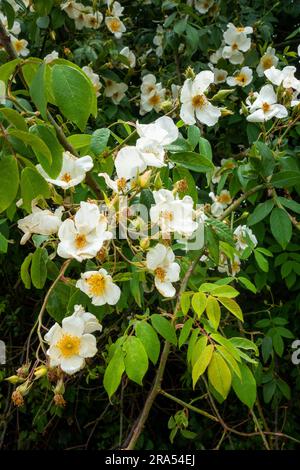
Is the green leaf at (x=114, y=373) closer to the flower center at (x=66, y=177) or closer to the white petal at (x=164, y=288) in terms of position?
the white petal at (x=164, y=288)

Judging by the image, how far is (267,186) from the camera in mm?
1312

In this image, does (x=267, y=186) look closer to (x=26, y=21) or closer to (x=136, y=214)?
(x=136, y=214)

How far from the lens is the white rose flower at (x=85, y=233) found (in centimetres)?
78

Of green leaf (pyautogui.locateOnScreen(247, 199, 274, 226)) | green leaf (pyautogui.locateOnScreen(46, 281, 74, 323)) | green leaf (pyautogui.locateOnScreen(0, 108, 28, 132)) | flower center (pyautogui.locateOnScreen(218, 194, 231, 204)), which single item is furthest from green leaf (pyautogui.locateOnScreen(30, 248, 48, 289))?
flower center (pyautogui.locateOnScreen(218, 194, 231, 204))

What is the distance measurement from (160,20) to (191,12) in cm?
35

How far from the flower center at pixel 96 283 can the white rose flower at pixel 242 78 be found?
138 centimetres

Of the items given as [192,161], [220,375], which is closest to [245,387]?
[220,375]

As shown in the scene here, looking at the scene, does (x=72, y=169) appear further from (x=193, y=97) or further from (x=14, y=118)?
(x=193, y=97)

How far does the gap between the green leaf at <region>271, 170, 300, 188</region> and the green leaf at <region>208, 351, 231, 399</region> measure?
1.97ft

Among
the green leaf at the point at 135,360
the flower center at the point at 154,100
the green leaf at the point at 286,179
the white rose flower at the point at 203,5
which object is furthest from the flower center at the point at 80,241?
the white rose flower at the point at 203,5

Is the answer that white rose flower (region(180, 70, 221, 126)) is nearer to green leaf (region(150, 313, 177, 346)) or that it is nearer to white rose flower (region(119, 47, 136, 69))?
green leaf (region(150, 313, 177, 346))

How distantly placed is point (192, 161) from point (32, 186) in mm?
312
